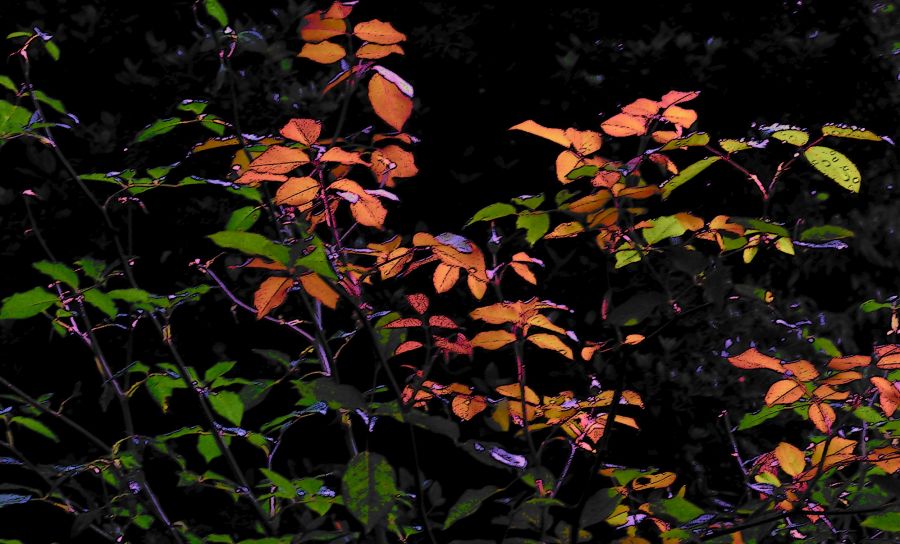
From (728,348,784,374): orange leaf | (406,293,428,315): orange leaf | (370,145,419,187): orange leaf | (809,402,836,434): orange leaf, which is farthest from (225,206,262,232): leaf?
(809,402,836,434): orange leaf

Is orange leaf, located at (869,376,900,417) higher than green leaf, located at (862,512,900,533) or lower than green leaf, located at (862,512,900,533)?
higher

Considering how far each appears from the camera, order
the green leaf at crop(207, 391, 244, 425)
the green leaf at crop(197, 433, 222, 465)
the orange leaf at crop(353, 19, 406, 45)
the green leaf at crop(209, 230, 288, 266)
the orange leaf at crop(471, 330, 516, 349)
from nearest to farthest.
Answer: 1. the green leaf at crop(209, 230, 288, 266)
2. the orange leaf at crop(353, 19, 406, 45)
3. the green leaf at crop(207, 391, 244, 425)
4. the orange leaf at crop(471, 330, 516, 349)
5. the green leaf at crop(197, 433, 222, 465)

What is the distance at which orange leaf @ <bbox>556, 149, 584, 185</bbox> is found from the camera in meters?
1.36

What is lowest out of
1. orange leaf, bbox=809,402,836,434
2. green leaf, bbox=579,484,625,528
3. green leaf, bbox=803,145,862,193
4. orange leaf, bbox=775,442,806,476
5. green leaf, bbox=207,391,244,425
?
orange leaf, bbox=775,442,806,476

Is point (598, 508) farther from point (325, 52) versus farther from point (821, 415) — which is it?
point (325, 52)

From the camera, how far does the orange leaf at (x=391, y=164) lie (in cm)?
148

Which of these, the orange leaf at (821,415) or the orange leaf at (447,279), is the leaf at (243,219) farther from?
the orange leaf at (821,415)

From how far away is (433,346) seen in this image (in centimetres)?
146

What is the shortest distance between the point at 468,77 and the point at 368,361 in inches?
52.6

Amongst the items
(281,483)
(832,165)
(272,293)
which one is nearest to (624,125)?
(832,165)

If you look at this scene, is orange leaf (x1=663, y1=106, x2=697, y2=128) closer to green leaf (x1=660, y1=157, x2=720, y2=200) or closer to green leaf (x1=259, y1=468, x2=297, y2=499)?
green leaf (x1=660, y1=157, x2=720, y2=200)

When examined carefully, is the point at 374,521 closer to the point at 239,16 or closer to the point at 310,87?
the point at 310,87

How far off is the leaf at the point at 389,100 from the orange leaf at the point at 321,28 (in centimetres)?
23

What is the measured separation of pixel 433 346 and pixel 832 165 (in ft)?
2.54
